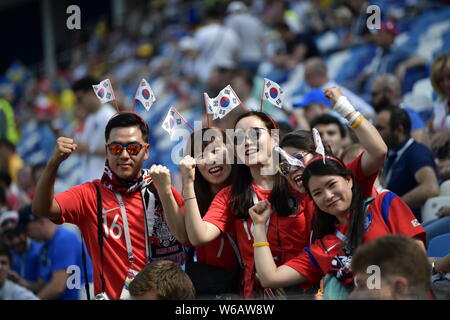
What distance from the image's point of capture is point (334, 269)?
3.20 metres

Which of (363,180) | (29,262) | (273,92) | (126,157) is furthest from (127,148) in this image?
(29,262)

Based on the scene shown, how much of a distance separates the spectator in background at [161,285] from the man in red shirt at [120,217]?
23.2 inches

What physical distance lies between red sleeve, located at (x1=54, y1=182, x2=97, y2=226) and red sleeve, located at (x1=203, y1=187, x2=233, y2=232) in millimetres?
643

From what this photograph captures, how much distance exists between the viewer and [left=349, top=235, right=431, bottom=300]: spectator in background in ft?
8.27

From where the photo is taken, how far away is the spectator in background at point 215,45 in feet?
30.9

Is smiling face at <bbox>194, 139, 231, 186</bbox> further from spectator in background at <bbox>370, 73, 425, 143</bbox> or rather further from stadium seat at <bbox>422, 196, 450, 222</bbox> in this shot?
spectator in background at <bbox>370, 73, 425, 143</bbox>

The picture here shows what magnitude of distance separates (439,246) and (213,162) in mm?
1316

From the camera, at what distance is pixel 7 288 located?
5.07 m

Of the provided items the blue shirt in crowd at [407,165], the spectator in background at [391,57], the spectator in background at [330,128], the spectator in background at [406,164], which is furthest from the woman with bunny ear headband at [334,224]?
the spectator in background at [391,57]

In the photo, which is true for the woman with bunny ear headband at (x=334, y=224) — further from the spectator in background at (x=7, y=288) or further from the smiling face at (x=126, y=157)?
the spectator in background at (x=7, y=288)

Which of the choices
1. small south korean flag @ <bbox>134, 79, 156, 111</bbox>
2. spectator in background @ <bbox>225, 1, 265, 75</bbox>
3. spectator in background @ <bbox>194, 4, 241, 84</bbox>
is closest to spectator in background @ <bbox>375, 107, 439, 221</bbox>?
small south korean flag @ <bbox>134, 79, 156, 111</bbox>

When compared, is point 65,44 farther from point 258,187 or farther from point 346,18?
point 258,187

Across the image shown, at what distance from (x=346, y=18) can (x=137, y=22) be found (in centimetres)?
842

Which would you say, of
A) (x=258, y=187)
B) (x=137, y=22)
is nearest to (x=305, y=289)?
(x=258, y=187)
